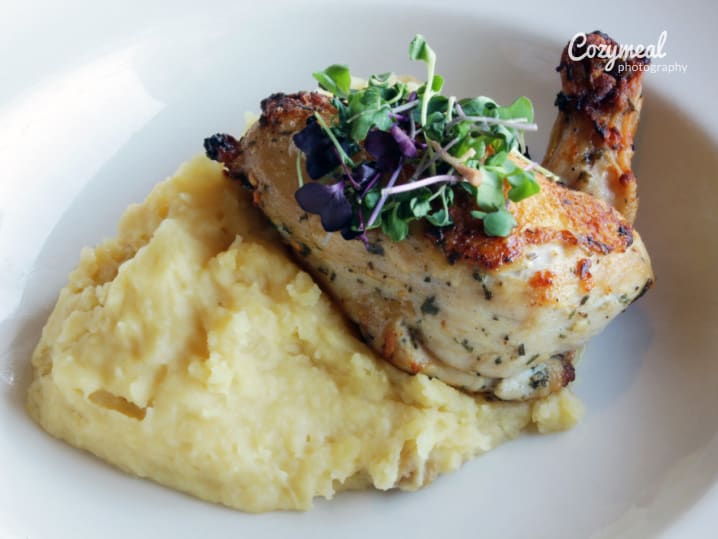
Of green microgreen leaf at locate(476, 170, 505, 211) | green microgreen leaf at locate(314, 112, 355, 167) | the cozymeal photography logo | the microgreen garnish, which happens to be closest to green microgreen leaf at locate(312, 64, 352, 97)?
the microgreen garnish

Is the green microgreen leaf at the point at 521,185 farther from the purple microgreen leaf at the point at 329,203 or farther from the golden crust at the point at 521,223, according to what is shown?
the purple microgreen leaf at the point at 329,203

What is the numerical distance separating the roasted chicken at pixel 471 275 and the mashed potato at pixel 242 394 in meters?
0.15

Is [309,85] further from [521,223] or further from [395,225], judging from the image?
[521,223]

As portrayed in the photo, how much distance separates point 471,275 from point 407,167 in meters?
0.52

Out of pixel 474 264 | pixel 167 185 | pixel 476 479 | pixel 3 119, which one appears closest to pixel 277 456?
pixel 476 479

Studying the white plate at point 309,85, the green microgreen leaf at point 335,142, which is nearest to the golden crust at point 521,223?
the green microgreen leaf at point 335,142

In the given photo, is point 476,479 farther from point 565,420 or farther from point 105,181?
point 105,181

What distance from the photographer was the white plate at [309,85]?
135 inches

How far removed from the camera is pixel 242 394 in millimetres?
3389

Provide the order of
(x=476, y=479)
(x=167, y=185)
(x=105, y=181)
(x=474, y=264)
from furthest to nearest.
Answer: (x=105, y=181), (x=167, y=185), (x=476, y=479), (x=474, y=264)

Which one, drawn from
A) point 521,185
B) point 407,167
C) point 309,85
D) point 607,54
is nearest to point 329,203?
point 407,167

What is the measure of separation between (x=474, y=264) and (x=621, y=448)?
→ 1265mm

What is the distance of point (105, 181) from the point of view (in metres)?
4.70

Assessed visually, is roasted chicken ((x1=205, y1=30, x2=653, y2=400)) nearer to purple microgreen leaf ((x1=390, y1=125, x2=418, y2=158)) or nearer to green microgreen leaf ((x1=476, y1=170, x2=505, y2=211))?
green microgreen leaf ((x1=476, y1=170, x2=505, y2=211))
